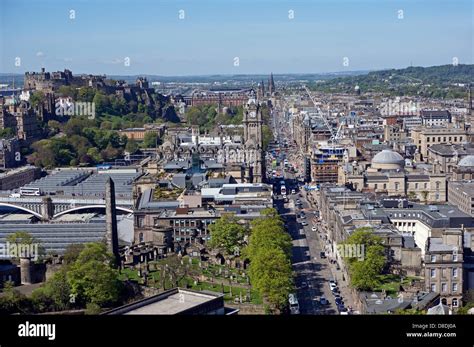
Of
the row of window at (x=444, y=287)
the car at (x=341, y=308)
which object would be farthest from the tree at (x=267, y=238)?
the row of window at (x=444, y=287)

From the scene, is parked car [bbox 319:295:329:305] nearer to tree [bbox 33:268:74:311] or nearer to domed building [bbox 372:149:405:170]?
tree [bbox 33:268:74:311]

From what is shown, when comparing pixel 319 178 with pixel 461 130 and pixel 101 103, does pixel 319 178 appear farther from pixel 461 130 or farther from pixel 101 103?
pixel 101 103

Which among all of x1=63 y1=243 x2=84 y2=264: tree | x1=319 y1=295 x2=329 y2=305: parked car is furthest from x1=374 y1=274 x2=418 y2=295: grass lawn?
x1=63 y1=243 x2=84 y2=264: tree

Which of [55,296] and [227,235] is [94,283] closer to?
[55,296]

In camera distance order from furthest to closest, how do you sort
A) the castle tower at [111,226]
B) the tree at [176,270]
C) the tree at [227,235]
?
A: the tree at [227,235] < the castle tower at [111,226] < the tree at [176,270]

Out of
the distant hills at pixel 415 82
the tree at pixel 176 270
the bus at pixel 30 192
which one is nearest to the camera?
the tree at pixel 176 270

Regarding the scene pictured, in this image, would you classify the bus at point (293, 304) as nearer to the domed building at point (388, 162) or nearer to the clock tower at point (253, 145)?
the domed building at point (388, 162)
